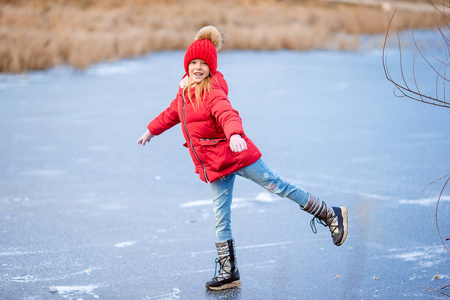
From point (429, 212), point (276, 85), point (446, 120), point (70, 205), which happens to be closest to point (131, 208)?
point (70, 205)

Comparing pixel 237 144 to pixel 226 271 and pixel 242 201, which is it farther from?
pixel 242 201

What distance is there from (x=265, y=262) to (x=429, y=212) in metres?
1.67

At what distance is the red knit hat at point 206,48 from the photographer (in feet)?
11.8

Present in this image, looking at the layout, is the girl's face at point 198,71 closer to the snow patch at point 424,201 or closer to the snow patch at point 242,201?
the snow patch at point 242,201

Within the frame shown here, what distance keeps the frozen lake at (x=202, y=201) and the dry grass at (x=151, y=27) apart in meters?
3.24

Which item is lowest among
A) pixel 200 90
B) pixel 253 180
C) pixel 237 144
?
pixel 253 180

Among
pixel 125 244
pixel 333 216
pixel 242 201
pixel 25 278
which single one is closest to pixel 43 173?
pixel 242 201

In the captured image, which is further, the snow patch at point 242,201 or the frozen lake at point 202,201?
the snow patch at point 242,201

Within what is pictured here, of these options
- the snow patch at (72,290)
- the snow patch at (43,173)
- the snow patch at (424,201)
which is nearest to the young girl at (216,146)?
the snow patch at (72,290)

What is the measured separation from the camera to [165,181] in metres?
6.08

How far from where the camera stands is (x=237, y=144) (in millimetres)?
3246

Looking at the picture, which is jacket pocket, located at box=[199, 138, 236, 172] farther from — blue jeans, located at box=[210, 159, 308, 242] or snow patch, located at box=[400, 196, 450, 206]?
snow patch, located at box=[400, 196, 450, 206]

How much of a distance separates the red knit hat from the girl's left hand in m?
0.54

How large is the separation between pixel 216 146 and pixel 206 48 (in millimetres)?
551
